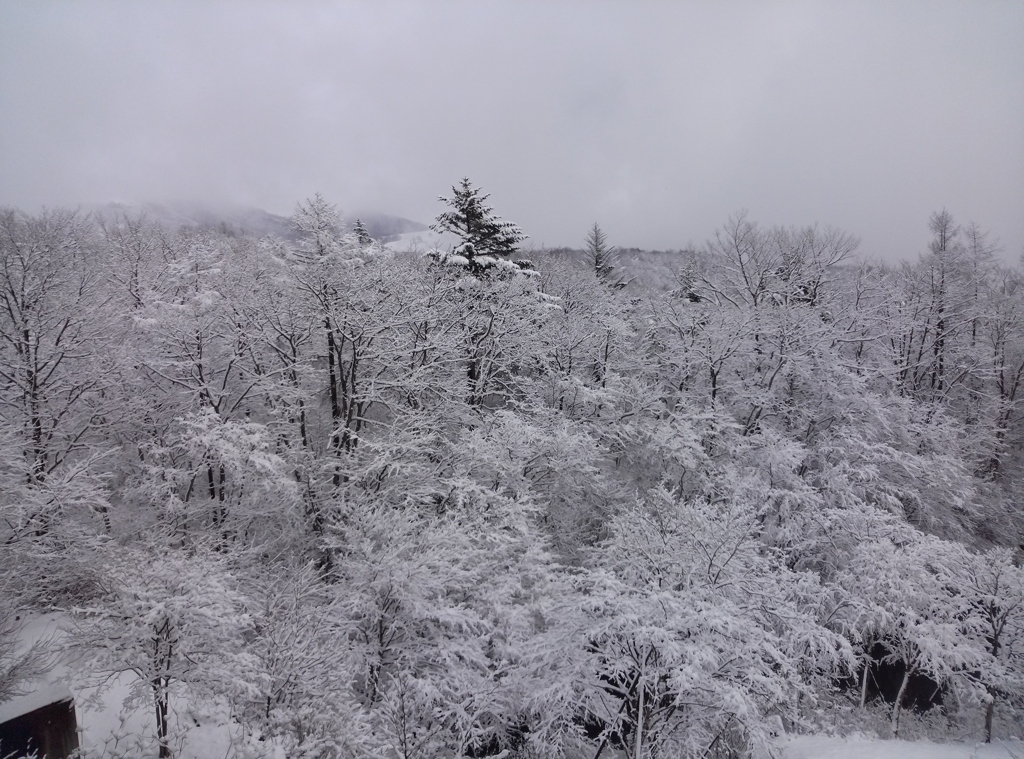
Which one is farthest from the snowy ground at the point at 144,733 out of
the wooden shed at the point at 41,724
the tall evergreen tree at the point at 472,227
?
the tall evergreen tree at the point at 472,227

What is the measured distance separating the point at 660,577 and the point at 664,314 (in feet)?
47.8

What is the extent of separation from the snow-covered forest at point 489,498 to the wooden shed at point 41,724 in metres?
0.51

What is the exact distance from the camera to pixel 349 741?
7.58 m

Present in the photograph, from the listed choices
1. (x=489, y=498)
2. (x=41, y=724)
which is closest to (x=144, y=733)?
(x=41, y=724)

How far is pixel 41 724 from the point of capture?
7.13 m

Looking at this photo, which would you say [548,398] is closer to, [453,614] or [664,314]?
[664,314]

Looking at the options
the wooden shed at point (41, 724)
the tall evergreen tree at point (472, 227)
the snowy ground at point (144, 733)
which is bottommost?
the snowy ground at point (144, 733)

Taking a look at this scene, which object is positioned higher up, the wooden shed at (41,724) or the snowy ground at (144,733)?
the wooden shed at (41,724)

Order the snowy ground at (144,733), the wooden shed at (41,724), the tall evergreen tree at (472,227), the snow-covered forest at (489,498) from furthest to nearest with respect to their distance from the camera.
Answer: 1. the tall evergreen tree at (472,227)
2. the snow-covered forest at (489,498)
3. the snowy ground at (144,733)
4. the wooden shed at (41,724)

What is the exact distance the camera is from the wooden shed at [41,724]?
6875 mm

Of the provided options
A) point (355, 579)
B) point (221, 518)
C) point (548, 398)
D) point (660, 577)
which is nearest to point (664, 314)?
point (548, 398)

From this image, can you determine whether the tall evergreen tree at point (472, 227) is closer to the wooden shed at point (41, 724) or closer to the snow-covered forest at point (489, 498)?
the snow-covered forest at point (489, 498)

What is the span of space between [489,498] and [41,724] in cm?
942

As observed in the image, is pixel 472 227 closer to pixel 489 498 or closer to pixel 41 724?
pixel 489 498
